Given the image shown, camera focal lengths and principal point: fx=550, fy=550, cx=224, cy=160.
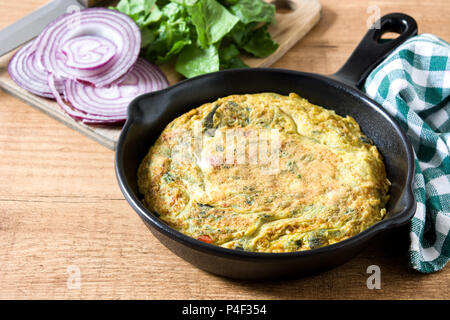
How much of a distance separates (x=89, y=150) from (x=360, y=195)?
1.57 meters

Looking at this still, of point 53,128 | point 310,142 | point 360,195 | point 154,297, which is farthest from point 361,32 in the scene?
point 154,297

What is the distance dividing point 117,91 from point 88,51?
33 cm

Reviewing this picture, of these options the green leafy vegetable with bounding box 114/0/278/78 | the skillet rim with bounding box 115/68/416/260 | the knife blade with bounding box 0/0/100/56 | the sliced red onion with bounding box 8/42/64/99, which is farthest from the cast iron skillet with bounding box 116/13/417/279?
the knife blade with bounding box 0/0/100/56

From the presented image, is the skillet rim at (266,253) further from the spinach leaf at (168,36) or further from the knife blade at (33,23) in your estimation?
the knife blade at (33,23)

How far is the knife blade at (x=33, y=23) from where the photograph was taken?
11.7 ft

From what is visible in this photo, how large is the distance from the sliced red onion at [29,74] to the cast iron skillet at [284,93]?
2.91 feet

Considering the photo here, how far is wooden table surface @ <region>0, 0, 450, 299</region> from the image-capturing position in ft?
7.98

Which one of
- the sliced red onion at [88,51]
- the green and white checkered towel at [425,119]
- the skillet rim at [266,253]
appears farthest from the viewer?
the sliced red onion at [88,51]

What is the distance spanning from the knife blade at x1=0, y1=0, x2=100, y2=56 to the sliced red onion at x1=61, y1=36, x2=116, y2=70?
344mm

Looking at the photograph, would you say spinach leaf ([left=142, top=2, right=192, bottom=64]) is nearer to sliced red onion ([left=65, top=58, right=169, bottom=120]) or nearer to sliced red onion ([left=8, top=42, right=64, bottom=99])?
sliced red onion ([left=65, top=58, right=169, bottom=120])

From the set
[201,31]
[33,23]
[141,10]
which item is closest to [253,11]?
[201,31]

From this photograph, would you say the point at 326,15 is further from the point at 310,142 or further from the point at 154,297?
the point at 154,297

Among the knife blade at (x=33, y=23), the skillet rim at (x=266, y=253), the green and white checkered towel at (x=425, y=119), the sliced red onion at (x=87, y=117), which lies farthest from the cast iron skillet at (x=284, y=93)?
the knife blade at (x=33, y=23)

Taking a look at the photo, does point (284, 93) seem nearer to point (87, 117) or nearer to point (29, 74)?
point (87, 117)
